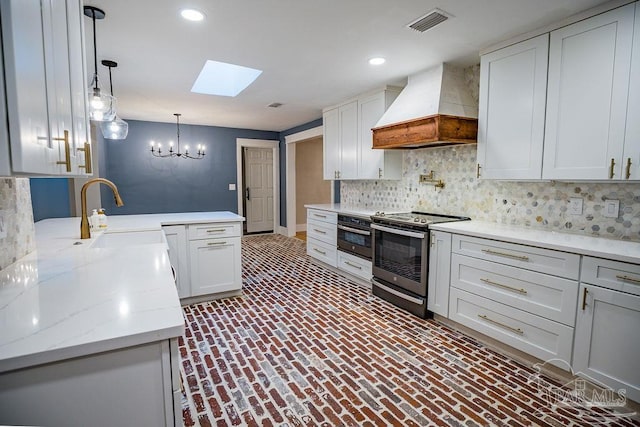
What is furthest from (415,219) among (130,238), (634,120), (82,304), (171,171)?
(171,171)

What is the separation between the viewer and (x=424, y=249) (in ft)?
9.45

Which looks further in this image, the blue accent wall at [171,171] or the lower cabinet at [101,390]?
the blue accent wall at [171,171]

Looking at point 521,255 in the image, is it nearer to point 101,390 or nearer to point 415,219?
point 415,219

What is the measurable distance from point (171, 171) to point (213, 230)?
140 inches

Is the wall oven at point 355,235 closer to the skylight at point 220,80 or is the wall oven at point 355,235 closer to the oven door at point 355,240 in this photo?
the oven door at point 355,240

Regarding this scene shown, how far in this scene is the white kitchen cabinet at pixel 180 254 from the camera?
312 cm

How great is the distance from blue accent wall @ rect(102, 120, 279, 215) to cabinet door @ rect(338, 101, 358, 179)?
3.06 metres

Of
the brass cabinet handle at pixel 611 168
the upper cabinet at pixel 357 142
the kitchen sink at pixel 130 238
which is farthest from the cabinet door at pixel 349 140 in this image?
the brass cabinet handle at pixel 611 168

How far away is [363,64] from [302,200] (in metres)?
4.79

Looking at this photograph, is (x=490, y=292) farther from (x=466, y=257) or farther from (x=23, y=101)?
(x=23, y=101)

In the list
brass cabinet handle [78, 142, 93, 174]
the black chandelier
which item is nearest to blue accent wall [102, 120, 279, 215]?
the black chandelier

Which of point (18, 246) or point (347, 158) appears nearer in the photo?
point (18, 246)

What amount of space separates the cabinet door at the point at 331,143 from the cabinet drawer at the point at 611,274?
10.4ft

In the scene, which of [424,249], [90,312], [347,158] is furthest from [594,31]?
[90,312]
